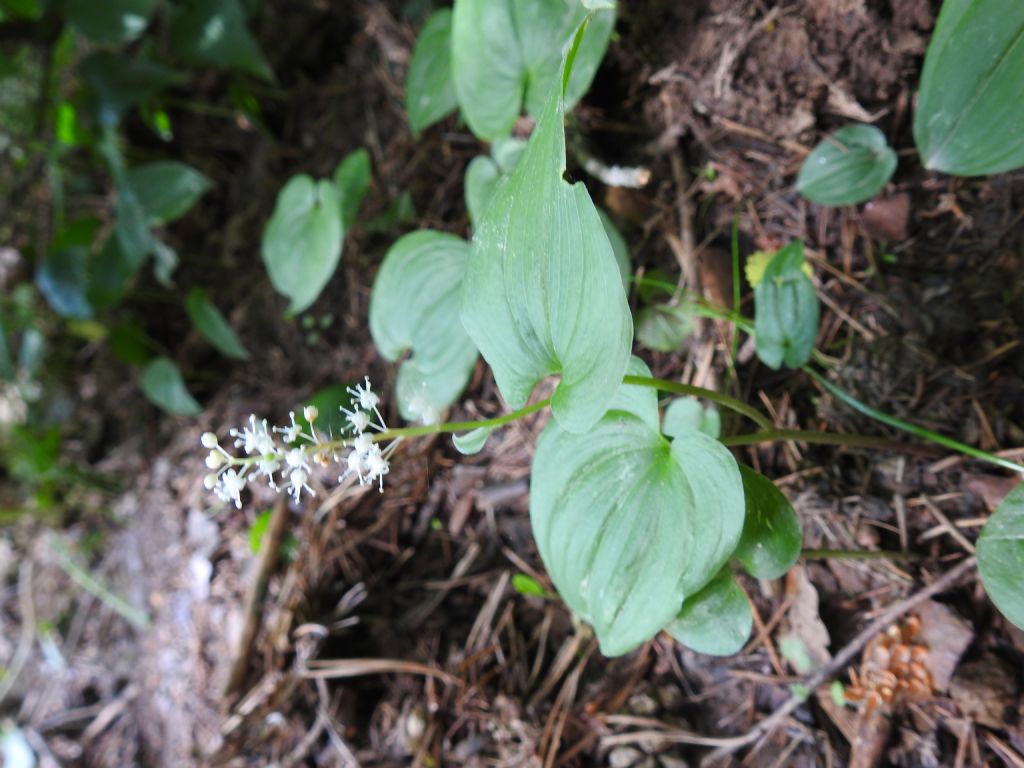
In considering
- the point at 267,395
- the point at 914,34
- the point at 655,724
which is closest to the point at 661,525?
the point at 655,724

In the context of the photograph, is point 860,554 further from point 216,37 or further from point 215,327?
point 216,37

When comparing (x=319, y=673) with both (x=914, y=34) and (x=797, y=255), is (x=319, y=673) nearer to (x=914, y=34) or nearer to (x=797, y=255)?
(x=797, y=255)

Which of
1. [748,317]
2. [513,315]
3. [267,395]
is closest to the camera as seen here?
[513,315]

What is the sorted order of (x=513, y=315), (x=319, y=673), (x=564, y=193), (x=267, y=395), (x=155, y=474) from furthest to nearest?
(x=155, y=474)
(x=267, y=395)
(x=319, y=673)
(x=513, y=315)
(x=564, y=193)

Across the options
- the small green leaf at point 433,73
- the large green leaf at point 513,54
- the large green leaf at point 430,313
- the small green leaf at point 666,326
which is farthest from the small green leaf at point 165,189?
the small green leaf at point 666,326

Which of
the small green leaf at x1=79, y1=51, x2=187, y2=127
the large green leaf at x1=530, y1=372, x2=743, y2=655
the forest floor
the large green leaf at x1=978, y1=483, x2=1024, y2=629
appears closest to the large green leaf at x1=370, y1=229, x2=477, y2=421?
the forest floor

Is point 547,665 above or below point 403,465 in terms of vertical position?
below

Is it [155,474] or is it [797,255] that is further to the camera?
[155,474]
